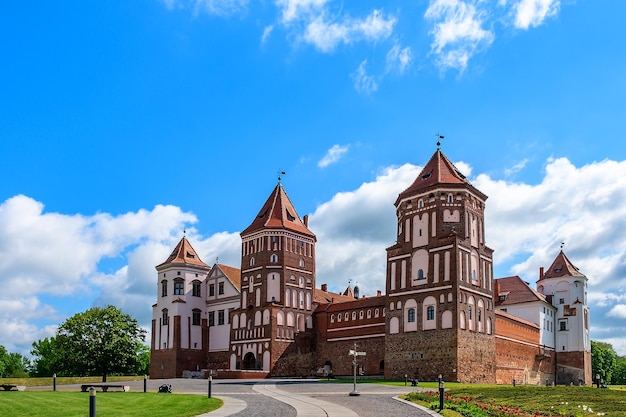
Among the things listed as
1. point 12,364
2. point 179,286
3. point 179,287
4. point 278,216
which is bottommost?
point 12,364

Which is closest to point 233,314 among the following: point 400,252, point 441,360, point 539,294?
point 400,252

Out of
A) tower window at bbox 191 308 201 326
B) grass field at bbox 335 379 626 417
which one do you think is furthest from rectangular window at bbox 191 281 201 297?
grass field at bbox 335 379 626 417

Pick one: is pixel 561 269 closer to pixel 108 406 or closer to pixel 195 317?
pixel 195 317

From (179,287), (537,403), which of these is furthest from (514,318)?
(537,403)

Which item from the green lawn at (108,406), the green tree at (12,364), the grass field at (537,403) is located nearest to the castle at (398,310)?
the grass field at (537,403)

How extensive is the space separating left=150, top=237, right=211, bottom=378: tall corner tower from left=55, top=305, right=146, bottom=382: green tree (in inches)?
205

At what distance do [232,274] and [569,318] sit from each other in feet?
130

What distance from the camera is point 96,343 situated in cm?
6681

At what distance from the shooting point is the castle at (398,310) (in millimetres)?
54656

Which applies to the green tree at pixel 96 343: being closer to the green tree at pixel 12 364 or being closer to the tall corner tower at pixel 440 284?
the tall corner tower at pixel 440 284

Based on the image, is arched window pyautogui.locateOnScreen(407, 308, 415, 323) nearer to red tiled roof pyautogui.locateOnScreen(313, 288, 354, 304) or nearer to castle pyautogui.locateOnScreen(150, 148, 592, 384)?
castle pyautogui.locateOnScreen(150, 148, 592, 384)

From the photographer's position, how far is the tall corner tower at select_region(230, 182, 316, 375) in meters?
67.7

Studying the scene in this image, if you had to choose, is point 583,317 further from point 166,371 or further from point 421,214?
point 166,371

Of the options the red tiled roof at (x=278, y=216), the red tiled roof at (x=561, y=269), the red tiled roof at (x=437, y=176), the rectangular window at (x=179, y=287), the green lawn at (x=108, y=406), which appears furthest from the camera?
the red tiled roof at (x=561, y=269)
